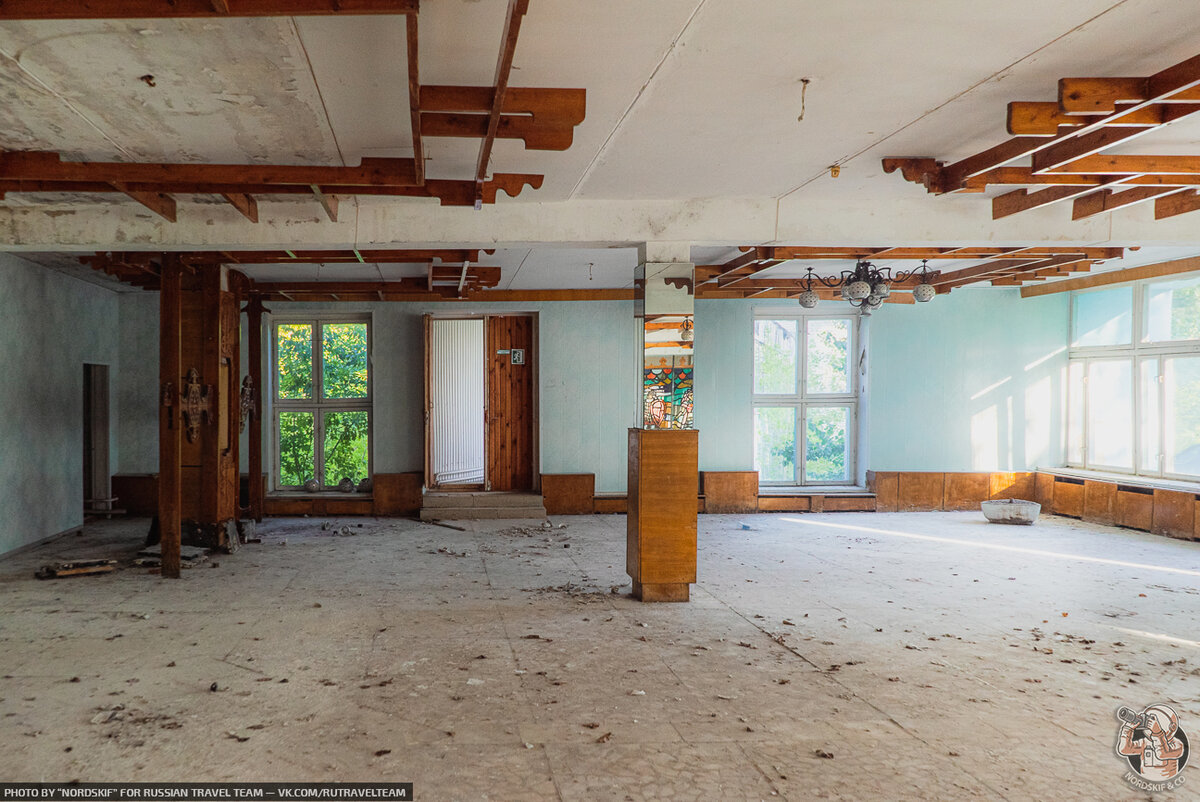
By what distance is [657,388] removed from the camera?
21.0 feet

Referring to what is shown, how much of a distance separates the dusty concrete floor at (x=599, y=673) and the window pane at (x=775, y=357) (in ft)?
13.4

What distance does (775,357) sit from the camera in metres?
12.0

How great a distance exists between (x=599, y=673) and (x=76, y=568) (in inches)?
214

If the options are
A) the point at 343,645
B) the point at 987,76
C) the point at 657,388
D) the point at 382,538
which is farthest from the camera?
the point at 382,538

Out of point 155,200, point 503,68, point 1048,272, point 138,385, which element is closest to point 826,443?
point 1048,272

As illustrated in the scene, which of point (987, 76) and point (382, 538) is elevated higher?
point (987, 76)

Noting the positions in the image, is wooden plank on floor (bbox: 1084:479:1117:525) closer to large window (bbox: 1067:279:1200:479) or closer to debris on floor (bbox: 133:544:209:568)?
large window (bbox: 1067:279:1200:479)

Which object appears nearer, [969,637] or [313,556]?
[969,637]

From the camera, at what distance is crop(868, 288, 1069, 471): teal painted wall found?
38.6 ft

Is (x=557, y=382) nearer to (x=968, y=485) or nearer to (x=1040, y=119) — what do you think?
(x=968, y=485)

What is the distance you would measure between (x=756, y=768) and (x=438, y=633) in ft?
8.81

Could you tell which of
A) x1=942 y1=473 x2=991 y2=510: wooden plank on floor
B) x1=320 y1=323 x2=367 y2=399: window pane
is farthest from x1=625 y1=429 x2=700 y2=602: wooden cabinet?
x1=942 y1=473 x2=991 y2=510: wooden plank on floor

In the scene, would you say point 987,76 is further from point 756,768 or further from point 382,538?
point 382,538

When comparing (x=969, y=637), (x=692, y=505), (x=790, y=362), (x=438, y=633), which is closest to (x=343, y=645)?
(x=438, y=633)
